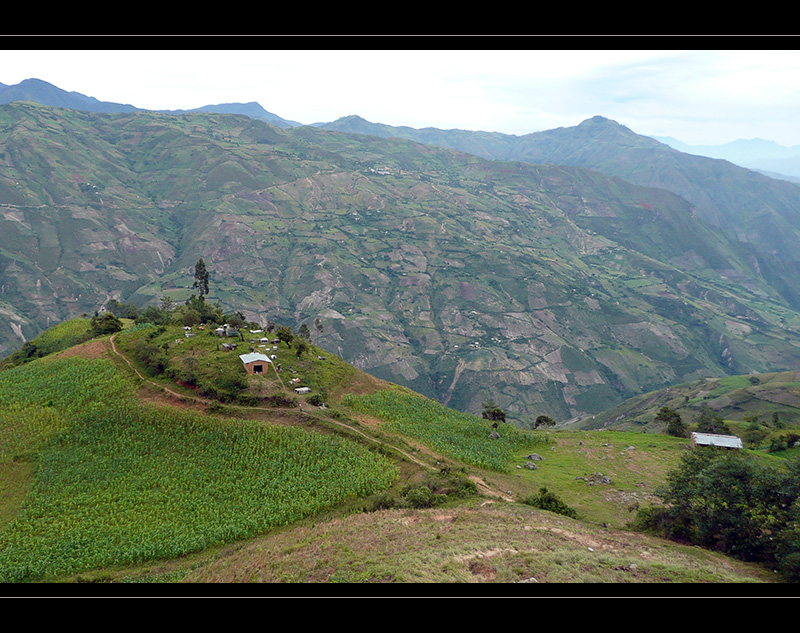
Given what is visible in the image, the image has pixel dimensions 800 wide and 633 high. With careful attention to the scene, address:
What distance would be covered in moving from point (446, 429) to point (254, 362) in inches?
923

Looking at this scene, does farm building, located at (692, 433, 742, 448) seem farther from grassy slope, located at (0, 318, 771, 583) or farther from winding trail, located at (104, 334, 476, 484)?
winding trail, located at (104, 334, 476, 484)

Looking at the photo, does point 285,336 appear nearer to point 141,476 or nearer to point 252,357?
point 252,357

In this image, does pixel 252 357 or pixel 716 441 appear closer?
pixel 716 441

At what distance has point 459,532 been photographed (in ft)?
74.1

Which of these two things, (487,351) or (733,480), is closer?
(733,480)

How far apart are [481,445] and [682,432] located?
33118mm

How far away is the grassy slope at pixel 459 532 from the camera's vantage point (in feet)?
50.1

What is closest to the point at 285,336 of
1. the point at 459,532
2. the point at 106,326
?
the point at 106,326

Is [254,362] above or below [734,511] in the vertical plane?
below

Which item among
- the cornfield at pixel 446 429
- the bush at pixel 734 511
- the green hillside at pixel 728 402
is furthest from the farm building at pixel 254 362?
the green hillside at pixel 728 402

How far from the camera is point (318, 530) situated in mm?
26938

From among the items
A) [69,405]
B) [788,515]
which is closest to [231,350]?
[69,405]
